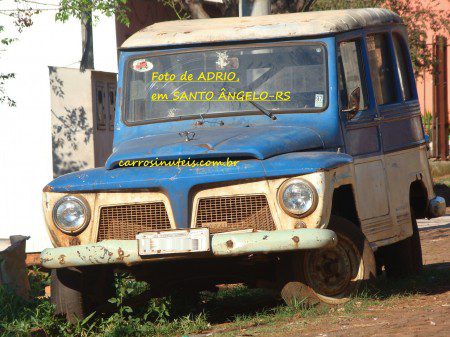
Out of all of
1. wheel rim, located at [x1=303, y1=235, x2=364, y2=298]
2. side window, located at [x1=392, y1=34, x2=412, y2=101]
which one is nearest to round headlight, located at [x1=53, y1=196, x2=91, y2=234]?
wheel rim, located at [x1=303, y1=235, x2=364, y2=298]

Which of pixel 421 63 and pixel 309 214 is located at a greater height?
pixel 421 63

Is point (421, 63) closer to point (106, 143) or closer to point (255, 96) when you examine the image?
point (106, 143)

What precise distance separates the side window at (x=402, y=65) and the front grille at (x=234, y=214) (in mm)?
2803

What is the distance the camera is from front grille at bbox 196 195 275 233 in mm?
6668

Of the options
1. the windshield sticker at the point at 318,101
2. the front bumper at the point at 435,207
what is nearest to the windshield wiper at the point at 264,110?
the windshield sticker at the point at 318,101

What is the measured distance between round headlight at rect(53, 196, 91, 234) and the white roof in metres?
1.71

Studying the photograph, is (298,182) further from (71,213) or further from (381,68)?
(381,68)

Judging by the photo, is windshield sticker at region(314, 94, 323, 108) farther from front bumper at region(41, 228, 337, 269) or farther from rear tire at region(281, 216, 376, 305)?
front bumper at region(41, 228, 337, 269)

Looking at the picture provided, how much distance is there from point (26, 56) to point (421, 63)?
9.13 metres

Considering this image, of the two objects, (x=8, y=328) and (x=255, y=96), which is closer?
(x=8, y=328)

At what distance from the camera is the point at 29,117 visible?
13.2m

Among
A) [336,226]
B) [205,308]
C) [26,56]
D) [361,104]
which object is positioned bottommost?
[205,308]

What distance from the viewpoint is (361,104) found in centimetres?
808

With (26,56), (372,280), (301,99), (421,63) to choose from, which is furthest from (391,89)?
(421,63)
